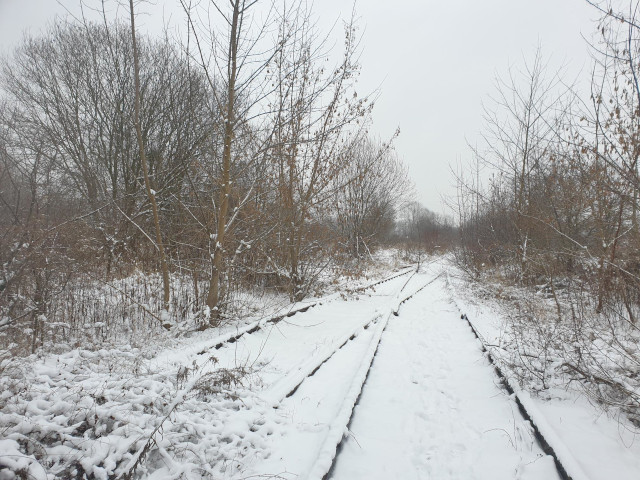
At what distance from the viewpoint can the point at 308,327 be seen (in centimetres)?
740

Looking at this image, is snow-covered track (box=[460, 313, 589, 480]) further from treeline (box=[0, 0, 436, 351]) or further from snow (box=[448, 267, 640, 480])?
treeline (box=[0, 0, 436, 351])

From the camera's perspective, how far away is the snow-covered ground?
238 centimetres

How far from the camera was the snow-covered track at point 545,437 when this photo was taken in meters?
2.43

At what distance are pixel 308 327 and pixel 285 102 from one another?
6413 mm

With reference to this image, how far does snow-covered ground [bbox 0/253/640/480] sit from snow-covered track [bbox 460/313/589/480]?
0.03 metres

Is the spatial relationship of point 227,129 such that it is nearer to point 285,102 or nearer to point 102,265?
point 285,102

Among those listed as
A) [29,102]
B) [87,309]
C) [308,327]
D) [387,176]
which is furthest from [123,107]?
[387,176]

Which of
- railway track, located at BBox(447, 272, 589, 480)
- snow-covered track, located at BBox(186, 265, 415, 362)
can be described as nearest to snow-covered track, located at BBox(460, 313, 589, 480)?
railway track, located at BBox(447, 272, 589, 480)

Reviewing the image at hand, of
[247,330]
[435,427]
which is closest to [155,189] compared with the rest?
[247,330]

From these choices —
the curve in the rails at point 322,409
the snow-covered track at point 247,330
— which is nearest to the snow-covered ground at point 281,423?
the curve in the rails at point 322,409

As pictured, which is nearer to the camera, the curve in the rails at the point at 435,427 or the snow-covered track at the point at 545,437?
the snow-covered track at the point at 545,437

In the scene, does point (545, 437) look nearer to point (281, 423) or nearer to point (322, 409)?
point (322, 409)

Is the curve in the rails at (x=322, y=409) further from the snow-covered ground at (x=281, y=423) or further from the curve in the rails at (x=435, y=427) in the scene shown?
the curve in the rails at (x=435, y=427)

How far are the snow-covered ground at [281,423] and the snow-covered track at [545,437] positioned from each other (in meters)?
0.03
